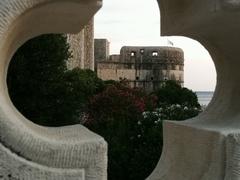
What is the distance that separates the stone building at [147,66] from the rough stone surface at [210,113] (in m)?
47.1

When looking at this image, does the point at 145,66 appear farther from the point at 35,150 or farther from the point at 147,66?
the point at 35,150

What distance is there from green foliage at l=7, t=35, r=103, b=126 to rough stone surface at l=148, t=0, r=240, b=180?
615 cm

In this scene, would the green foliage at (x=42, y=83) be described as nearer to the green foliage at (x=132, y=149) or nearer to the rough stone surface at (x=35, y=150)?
the green foliage at (x=132, y=149)

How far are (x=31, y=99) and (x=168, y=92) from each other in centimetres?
1777

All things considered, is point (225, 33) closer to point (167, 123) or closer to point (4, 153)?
point (167, 123)

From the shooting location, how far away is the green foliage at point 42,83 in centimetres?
1165

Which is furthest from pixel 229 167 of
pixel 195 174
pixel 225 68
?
pixel 225 68

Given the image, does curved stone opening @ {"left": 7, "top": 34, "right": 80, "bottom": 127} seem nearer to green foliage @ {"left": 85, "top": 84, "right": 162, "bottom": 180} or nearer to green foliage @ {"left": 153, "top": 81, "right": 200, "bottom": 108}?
green foliage @ {"left": 85, "top": 84, "right": 162, "bottom": 180}

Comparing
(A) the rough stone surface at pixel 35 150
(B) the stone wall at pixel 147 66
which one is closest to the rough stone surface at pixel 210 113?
(A) the rough stone surface at pixel 35 150

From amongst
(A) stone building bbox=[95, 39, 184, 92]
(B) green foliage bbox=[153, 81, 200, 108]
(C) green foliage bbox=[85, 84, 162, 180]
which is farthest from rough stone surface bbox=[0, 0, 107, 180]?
(A) stone building bbox=[95, 39, 184, 92]

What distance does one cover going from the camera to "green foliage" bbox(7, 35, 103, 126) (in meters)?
11.6

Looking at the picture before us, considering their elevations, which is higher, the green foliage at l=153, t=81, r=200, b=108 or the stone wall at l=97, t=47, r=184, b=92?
the green foliage at l=153, t=81, r=200, b=108

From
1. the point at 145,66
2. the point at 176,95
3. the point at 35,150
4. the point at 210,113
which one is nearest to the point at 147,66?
the point at 145,66

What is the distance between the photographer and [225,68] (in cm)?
547
